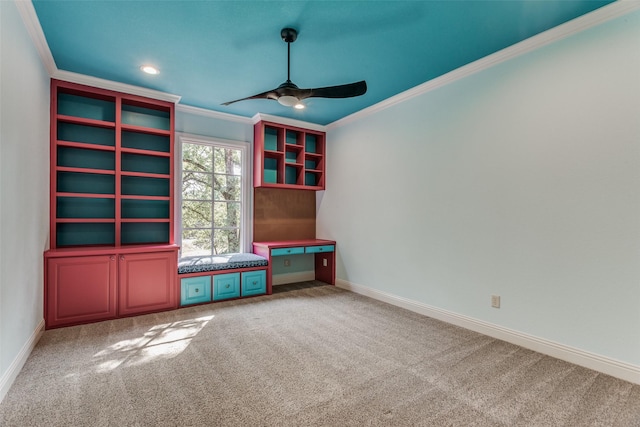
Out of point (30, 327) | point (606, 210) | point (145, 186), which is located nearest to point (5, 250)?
point (30, 327)

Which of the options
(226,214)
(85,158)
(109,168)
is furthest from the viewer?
(226,214)

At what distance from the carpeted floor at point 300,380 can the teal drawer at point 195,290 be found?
583 mm

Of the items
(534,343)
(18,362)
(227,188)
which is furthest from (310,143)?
(18,362)

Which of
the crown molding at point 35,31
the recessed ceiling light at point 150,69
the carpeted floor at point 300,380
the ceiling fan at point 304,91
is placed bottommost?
the carpeted floor at point 300,380

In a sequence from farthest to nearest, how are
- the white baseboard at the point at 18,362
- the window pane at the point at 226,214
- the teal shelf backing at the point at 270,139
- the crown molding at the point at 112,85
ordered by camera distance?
the teal shelf backing at the point at 270,139 → the window pane at the point at 226,214 → the crown molding at the point at 112,85 → the white baseboard at the point at 18,362

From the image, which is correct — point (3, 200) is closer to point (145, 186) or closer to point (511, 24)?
point (145, 186)

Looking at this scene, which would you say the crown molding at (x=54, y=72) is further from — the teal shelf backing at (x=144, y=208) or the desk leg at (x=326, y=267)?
the desk leg at (x=326, y=267)

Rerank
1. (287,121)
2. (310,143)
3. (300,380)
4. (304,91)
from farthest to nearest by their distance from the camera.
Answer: (310,143) → (287,121) → (304,91) → (300,380)

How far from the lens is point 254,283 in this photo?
426cm

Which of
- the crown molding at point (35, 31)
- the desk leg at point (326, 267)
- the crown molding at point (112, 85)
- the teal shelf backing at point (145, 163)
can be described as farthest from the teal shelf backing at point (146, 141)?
the desk leg at point (326, 267)

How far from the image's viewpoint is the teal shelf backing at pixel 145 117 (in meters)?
3.83

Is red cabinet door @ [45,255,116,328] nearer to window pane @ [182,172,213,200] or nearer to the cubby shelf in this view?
window pane @ [182,172,213,200]

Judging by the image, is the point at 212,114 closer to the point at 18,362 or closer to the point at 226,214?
the point at 226,214

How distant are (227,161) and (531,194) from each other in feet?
12.8
